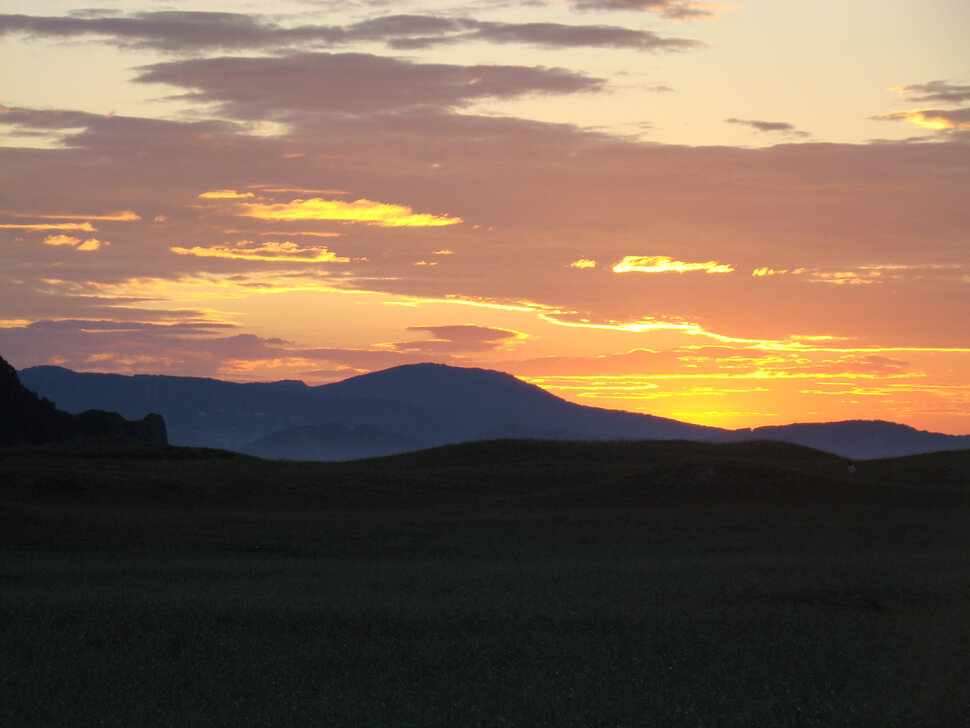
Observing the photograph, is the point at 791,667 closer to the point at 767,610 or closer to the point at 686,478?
the point at 767,610

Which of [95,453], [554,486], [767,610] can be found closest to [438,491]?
[554,486]

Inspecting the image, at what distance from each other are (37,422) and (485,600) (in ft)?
211

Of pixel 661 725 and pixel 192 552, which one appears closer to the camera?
pixel 661 725

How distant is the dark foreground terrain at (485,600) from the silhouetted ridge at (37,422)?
30.7m

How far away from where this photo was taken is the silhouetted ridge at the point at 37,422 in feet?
245

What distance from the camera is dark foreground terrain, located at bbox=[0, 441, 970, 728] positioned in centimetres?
1457

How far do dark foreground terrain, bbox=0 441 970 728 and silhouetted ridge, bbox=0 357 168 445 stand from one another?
30.7m

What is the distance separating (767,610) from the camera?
839 inches

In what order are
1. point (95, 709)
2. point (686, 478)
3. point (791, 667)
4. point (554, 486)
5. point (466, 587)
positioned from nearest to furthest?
point (95, 709) < point (791, 667) < point (466, 587) < point (686, 478) < point (554, 486)

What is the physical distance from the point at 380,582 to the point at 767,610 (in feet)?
32.5

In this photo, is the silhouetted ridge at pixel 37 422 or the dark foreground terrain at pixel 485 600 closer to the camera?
the dark foreground terrain at pixel 485 600

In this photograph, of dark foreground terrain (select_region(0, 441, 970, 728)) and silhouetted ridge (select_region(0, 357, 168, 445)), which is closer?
dark foreground terrain (select_region(0, 441, 970, 728))

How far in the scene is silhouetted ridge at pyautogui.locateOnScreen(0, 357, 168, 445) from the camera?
74750 millimetres

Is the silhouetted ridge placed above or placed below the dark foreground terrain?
above
